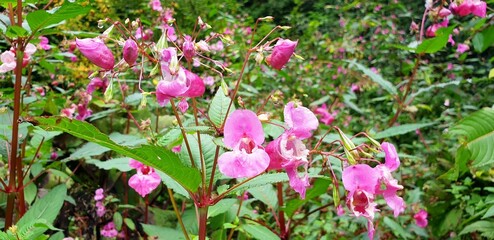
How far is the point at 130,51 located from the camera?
831mm

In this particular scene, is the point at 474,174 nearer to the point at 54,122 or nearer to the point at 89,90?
the point at 89,90

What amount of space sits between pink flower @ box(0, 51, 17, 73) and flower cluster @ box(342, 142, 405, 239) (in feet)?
2.97

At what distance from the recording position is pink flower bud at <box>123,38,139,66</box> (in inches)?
32.6

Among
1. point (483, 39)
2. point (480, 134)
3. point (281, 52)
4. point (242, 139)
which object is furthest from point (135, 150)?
point (483, 39)

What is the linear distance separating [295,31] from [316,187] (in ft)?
19.9

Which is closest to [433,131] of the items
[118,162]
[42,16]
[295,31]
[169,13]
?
[169,13]

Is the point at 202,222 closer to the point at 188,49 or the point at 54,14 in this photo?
the point at 188,49

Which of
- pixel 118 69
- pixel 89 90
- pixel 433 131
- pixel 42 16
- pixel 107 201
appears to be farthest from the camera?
pixel 433 131

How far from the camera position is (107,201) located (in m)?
1.69

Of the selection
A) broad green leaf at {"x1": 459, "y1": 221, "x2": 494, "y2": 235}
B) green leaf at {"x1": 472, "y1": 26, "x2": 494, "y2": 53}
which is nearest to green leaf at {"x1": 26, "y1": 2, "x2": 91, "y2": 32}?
broad green leaf at {"x1": 459, "y1": 221, "x2": 494, "y2": 235}

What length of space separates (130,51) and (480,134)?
883mm

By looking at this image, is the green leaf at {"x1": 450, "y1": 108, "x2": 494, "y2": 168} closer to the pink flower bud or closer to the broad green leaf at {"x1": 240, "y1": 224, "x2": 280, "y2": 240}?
the broad green leaf at {"x1": 240, "y1": 224, "x2": 280, "y2": 240}

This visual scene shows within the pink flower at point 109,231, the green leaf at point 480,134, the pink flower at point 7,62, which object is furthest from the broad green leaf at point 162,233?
the green leaf at point 480,134

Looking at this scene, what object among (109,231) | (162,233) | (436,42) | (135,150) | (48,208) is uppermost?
(135,150)
